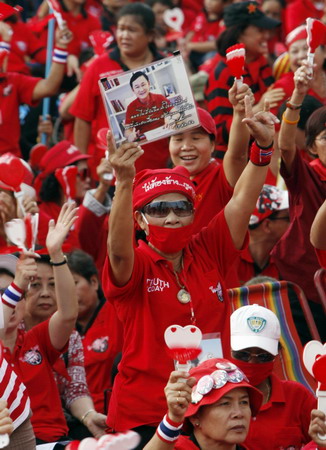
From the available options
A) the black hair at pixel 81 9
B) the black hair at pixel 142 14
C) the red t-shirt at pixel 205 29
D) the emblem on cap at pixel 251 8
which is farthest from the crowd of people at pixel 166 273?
the red t-shirt at pixel 205 29

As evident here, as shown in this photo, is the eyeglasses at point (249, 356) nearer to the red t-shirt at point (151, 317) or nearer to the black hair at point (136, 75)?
the red t-shirt at point (151, 317)

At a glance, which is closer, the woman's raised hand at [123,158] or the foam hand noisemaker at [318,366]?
the foam hand noisemaker at [318,366]

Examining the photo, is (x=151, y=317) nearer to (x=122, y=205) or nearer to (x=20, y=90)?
(x=122, y=205)

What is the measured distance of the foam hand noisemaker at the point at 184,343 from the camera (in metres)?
4.52

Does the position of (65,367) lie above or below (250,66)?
below

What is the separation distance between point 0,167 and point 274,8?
6581 millimetres

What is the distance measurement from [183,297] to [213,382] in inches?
20.5

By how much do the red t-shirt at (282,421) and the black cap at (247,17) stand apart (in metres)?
3.99

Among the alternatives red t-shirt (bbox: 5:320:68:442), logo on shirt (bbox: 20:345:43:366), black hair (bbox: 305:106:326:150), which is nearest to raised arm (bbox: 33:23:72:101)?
black hair (bbox: 305:106:326:150)

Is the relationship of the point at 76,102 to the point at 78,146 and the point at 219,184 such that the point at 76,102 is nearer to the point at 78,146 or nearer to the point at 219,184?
the point at 78,146

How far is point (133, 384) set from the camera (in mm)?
5203

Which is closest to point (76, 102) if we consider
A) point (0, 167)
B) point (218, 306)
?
point (0, 167)

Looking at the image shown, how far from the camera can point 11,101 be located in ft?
30.2

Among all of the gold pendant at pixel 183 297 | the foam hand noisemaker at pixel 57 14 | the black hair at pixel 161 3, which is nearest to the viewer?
the gold pendant at pixel 183 297
